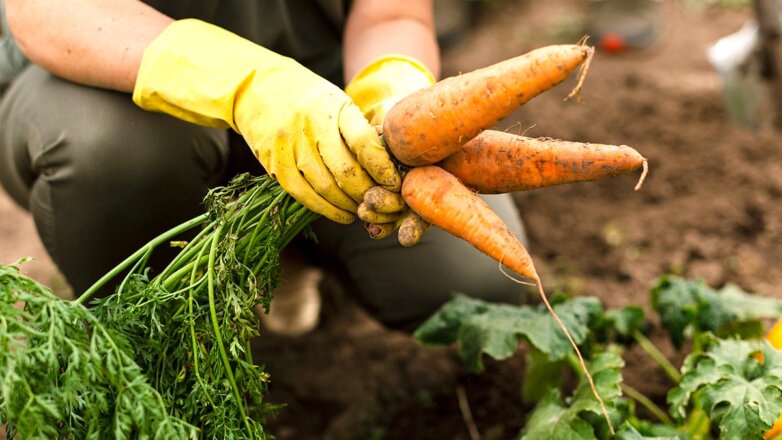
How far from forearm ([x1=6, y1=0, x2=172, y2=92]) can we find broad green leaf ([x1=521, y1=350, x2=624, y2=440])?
1.21 metres

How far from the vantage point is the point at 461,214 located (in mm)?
1630

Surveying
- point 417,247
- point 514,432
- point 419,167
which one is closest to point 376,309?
point 417,247

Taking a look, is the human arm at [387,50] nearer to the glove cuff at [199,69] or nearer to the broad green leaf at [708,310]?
the glove cuff at [199,69]

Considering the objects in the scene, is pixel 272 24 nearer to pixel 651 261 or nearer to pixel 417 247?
pixel 417 247

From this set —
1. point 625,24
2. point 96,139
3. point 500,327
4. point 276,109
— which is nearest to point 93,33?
point 96,139

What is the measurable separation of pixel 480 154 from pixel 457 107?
0.16 meters

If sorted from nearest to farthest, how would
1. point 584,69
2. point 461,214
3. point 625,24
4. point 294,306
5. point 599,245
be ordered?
1. point 584,69
2. point 461,214
3. point 294,306
4. point 599,245
5. point 625,24

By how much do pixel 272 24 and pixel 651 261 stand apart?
5.42ft

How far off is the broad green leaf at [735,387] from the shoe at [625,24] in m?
2.98

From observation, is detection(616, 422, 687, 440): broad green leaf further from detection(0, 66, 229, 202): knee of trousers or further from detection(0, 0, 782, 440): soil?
detection(0, 66, 229, 202): knee of trousers

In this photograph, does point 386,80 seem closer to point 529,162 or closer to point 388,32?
point 388,32

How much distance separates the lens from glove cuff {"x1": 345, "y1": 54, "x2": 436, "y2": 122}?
1898 mm

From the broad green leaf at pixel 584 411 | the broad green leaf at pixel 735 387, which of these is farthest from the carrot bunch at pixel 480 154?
the broad green leaf at pixel 735 387

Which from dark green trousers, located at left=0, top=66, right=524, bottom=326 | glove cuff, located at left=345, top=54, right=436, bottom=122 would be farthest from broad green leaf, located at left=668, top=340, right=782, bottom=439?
dark green trousers, located at left=0, top=66, right=524, bottom=326
